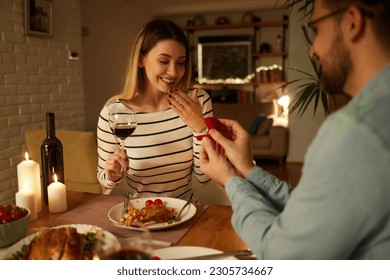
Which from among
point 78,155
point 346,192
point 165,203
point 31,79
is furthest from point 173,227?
point 31,79

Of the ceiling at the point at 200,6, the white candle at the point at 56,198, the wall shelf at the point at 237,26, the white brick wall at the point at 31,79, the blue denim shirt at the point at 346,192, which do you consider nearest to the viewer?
the blue denim shirt at the point at 346,192

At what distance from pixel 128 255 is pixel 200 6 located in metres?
5.96

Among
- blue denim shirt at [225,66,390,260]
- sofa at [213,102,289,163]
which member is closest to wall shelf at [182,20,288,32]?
sofa at [213,102,289,163]

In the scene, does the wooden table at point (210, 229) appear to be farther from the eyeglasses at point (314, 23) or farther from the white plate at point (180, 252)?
the eyeglasses at point (314, 23)

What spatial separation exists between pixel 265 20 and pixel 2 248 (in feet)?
19.5

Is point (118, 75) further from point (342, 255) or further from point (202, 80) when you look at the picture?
point (342, 255)

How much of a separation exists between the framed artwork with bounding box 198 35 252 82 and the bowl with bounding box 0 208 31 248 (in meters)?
5.60

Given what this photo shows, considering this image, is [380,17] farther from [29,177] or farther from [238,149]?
[29,177]

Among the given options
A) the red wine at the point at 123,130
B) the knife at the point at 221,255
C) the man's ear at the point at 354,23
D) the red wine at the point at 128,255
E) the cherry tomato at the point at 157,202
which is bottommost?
the cherry tomato at the point at 157,202

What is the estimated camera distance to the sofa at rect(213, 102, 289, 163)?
4.90 m

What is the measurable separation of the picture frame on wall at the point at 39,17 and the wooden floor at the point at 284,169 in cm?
282

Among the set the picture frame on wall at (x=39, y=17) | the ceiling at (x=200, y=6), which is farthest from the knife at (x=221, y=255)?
the ceiling at (x=200, y=6)

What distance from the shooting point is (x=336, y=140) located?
0.50 meters

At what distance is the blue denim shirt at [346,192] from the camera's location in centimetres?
49
